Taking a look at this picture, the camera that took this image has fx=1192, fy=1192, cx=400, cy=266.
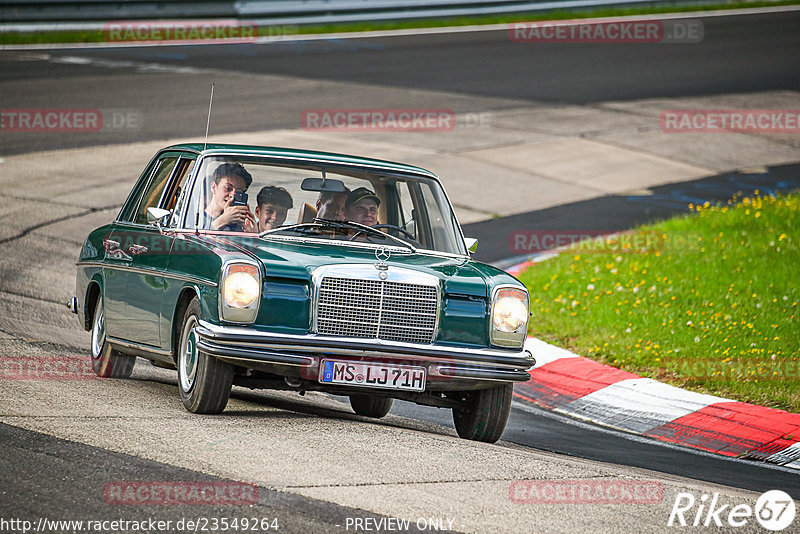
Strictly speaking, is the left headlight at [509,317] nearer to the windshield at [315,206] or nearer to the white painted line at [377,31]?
the windshield at [315,206]

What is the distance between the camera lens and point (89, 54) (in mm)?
25016

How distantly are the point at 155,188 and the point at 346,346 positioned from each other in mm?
2441

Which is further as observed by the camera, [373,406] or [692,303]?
[692,303]

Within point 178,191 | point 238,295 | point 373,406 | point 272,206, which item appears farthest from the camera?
point 373,406

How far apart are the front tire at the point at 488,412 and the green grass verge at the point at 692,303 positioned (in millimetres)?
2371

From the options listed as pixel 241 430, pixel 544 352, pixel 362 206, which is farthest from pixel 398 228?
pixel 544 352

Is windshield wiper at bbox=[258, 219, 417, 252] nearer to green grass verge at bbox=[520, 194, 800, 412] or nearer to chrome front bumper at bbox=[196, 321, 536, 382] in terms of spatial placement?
chrome front bumper at bbox=[196, 321, 536, 382]

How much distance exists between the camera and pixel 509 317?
270 inches

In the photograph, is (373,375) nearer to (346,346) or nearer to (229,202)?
(346,346)

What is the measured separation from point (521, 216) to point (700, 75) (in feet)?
41.9

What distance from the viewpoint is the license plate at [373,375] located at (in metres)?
6.45

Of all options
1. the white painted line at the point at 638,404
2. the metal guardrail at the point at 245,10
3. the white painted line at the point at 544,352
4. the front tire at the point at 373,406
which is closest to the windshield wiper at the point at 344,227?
the front tire at the point at 373,406

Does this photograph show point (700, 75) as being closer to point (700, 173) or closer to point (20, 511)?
point (700, 173)

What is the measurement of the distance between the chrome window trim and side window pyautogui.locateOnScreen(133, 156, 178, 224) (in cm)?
200
